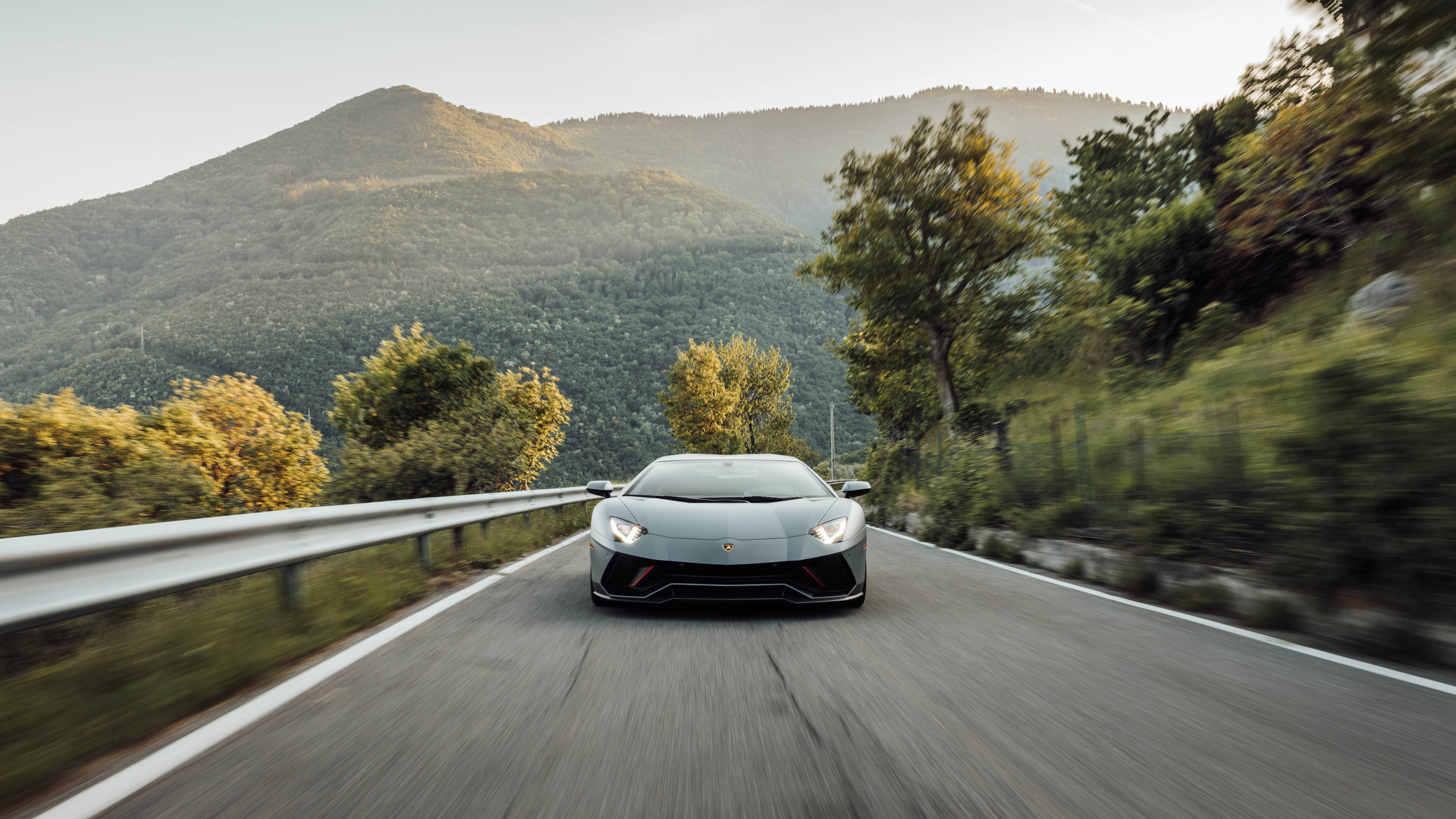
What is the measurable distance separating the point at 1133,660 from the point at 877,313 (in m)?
20.0

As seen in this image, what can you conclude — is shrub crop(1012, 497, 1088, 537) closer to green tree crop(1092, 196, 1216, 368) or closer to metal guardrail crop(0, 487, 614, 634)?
metal guardrail crop(0, 487, 614, 634)

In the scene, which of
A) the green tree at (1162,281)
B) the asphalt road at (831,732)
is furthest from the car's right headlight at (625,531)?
the green tree at (1162,281)

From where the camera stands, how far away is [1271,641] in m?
4.75

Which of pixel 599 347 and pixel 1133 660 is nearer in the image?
pixel 1133 660

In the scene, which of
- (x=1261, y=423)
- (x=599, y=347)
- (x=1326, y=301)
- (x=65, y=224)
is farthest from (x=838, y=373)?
(x=65, y=224)

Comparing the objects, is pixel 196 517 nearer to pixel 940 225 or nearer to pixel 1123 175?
pixel 940 225

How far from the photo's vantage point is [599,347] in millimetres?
91250

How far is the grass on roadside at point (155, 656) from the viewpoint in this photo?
2.79 m

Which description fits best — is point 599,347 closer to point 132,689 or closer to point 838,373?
point 838,373

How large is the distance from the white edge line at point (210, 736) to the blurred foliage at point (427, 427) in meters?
6.88

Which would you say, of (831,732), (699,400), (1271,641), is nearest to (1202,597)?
(1271,641)

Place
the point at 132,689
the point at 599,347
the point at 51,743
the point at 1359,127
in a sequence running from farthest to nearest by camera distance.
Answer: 1. the point at 599,347
2. the point at 1359,127
3. the point at 132,689
4. the point at 51,743

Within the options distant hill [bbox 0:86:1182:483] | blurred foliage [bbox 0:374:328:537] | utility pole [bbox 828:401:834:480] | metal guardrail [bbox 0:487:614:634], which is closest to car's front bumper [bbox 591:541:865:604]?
metal guardrail [bbox 0:487:614:634]

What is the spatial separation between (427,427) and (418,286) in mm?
94401
